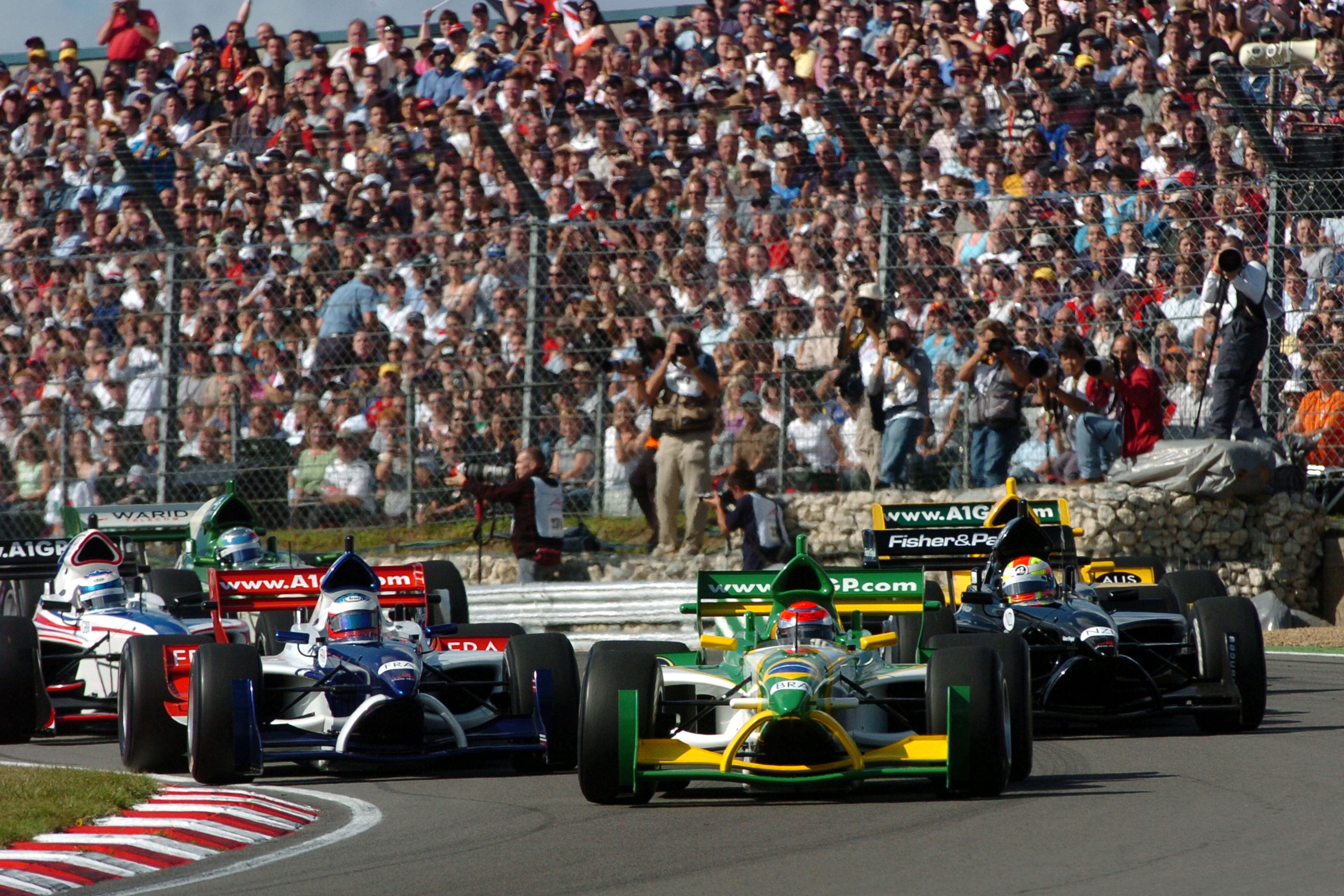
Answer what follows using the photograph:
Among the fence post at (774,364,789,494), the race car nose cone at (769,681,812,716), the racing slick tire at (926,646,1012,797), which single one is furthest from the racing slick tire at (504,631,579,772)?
the fence post at (774,364,789,494)

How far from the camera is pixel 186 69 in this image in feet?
70.6

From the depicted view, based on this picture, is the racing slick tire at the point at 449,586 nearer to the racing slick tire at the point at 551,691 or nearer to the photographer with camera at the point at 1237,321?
the racing slick tire at the point at 551,691

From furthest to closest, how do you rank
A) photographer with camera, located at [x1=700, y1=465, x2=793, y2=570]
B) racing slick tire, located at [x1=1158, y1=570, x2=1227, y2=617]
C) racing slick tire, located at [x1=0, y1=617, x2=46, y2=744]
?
photographer with camera, located at [x1=700, y1=465, x2=793, y2=570], racing slick tire, located at [x1=1158, y1=570, x2=1227, y2=617], racing slick tire, located at [x1=0, y1=617, x2=46, y2=744]

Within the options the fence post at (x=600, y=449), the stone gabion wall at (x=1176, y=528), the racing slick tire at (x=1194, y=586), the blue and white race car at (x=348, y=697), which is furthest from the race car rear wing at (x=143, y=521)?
the racing slick tire at (x=1194, y=586)

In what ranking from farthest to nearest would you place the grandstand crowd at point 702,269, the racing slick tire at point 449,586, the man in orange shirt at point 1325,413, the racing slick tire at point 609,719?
the grandstand crowd at point 702,269
the man in orange shirt at point 1325,413
the racing slick tire at point 449,586
the racing slick tire at point 609,719

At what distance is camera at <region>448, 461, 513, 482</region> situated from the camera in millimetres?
15227

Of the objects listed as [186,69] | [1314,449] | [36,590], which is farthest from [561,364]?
[186,69]

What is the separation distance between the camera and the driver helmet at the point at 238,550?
1274 cm

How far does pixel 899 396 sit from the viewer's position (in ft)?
47.0

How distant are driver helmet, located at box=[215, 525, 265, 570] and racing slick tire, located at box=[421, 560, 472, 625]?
128 cm

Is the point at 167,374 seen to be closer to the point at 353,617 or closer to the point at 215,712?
the point at 353,617

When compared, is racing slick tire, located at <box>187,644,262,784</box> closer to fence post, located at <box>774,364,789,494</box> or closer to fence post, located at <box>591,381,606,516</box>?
fence post, located at <box>591,381,606,516</box>

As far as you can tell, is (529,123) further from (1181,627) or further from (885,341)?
(1181,627)

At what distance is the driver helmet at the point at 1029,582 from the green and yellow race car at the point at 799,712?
78.7 inches
